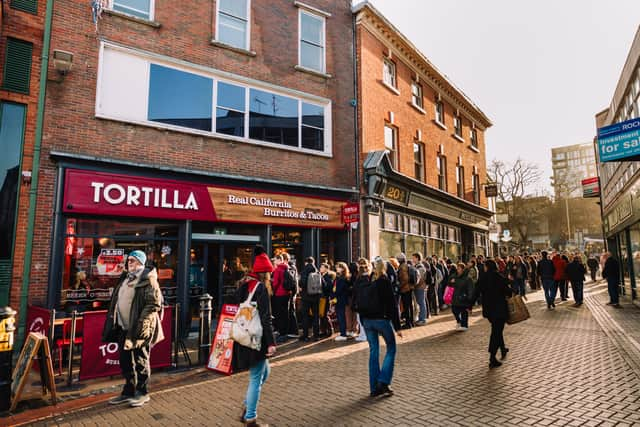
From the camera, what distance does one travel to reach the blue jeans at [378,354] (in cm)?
541

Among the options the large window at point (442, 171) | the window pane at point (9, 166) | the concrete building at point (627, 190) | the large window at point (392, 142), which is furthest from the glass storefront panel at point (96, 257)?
the large window at point (442, 171)

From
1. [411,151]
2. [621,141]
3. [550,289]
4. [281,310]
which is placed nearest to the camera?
[281,310]

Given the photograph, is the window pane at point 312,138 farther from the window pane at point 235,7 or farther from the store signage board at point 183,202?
the window pane at point 235,7

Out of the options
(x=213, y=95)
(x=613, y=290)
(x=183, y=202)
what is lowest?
(x=613, y=290)

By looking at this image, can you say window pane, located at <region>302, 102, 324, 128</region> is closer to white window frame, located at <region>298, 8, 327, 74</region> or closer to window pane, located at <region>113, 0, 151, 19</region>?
white window frame, located at <region>298, 8, 327, 74</region>

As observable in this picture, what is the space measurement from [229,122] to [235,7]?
142 inches

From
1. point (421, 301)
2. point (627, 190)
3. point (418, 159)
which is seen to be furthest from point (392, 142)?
point (627, 190)

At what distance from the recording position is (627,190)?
14.9 meters

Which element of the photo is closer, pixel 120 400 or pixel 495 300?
pixel 120 400

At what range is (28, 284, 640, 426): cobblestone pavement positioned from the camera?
4.60m

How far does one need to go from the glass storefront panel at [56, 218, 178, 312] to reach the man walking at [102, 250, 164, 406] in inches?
160

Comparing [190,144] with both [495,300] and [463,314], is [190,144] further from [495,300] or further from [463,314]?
[463,314]

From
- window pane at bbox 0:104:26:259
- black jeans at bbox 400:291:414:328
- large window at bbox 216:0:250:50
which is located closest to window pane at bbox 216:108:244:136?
large window at bbox 216:0:250:50

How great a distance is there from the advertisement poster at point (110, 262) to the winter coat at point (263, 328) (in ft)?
19.2
